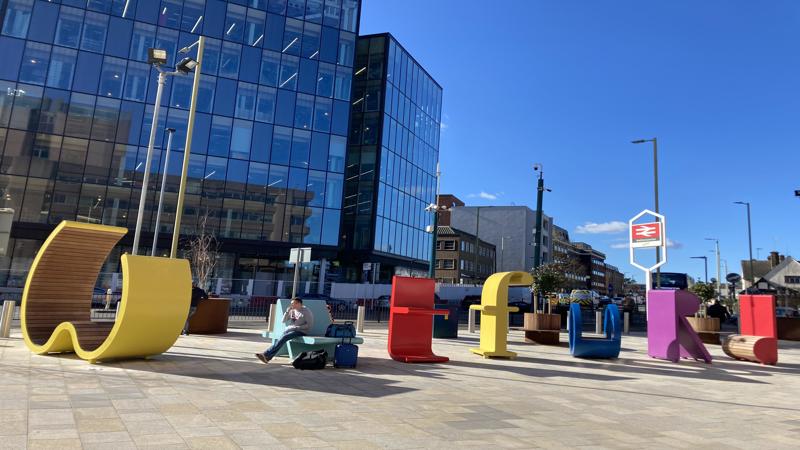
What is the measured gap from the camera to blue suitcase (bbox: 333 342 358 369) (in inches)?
377

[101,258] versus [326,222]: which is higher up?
[326,222]

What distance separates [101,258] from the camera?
10242 millimetres

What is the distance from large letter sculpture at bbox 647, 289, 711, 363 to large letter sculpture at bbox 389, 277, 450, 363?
6.55 m

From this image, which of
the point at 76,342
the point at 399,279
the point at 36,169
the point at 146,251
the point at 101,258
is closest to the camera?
the point at 76,342

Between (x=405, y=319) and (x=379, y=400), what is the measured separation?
5.01m

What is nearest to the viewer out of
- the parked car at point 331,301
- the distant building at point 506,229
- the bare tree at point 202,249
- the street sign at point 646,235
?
the street sign at point 646,235

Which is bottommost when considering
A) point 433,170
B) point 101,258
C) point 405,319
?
point 405,319

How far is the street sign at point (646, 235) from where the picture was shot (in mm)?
16047

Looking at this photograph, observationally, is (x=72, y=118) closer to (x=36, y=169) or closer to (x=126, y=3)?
(x=36, y=169)

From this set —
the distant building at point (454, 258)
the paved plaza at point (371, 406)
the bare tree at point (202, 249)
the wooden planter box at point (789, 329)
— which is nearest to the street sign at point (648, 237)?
the paved plaza at point (371, 406)

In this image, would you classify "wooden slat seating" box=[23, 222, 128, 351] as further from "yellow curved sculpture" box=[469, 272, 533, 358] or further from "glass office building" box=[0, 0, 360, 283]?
"glass office building" box=[0, 0, 360, 283]

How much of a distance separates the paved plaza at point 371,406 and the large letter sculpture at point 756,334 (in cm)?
351

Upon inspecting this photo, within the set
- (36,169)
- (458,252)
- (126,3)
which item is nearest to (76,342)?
(36,169)

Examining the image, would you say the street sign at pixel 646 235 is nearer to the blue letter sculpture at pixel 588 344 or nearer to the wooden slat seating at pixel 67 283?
the blue letter sculpture at pixel 588 344
